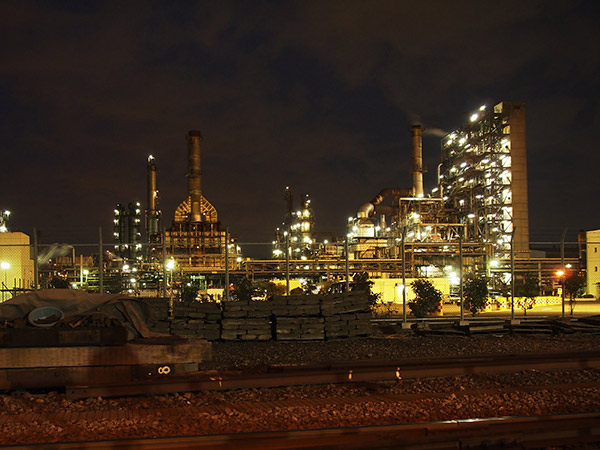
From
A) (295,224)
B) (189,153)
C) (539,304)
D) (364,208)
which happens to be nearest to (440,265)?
(539,304)

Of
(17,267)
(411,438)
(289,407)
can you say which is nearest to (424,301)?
(289,407)

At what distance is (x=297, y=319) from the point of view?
12891mm

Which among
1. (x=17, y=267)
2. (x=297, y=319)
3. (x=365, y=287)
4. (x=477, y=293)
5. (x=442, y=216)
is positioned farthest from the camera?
(x=442, y=216)

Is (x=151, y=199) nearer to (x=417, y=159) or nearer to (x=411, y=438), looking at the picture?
(x=417, y=159)

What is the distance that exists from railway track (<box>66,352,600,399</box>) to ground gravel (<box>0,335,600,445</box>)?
0.11 meters

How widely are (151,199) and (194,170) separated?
15340mm

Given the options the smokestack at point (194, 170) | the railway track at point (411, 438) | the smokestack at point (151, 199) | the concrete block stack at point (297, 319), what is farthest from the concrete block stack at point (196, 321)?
the smokestack at point (151, 199)

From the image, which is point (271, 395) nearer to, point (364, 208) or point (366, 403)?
point (366, 403)

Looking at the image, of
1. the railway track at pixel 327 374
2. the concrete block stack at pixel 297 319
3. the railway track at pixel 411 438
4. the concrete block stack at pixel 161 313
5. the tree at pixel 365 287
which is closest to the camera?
the railway track at pixel 411 438

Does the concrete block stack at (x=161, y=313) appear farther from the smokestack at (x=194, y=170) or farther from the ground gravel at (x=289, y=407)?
the smokestack at (x=194, y=170)

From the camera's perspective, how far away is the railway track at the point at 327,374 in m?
6.88

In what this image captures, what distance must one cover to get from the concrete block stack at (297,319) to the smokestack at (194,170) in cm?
4766

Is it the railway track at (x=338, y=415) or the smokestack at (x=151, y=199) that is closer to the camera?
the railway track at (x=338, y=415)

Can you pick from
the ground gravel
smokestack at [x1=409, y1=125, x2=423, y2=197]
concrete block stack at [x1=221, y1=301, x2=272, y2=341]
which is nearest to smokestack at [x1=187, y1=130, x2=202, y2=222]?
smokestack at [x1=409, y1=125, x2=423, y2=197]
